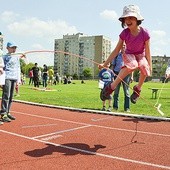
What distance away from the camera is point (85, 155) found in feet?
16.9

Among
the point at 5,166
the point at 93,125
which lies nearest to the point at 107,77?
the point at 93,125

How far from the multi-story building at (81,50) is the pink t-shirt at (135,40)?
153849 millimetres

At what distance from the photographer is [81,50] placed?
176125mm

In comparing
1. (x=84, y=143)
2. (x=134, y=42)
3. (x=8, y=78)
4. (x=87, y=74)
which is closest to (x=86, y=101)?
(x=8, y=78)

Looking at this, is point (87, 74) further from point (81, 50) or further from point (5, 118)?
point (5, 118)

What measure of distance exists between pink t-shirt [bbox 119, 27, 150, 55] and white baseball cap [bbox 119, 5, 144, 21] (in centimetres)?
28

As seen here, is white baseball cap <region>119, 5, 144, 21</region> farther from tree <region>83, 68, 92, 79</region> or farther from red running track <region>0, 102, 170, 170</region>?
tree <region>83, 68, 92, 79</region>

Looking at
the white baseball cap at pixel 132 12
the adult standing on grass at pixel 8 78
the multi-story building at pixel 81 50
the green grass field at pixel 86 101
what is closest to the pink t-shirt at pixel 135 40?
the white baseball cap at pixel 132 12

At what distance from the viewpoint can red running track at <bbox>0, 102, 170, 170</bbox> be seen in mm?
4679

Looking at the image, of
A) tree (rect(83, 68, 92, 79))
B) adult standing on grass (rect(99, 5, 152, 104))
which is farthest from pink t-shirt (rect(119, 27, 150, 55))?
tree (rect(83, 68, 92, 79))

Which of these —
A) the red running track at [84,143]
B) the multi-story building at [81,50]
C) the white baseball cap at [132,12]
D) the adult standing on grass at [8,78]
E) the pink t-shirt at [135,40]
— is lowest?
the red running track at [84,143]

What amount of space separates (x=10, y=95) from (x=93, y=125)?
2257mm

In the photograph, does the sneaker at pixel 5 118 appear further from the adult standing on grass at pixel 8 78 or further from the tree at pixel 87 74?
the tree at pixel 87 74

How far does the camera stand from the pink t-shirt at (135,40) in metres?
5.94
